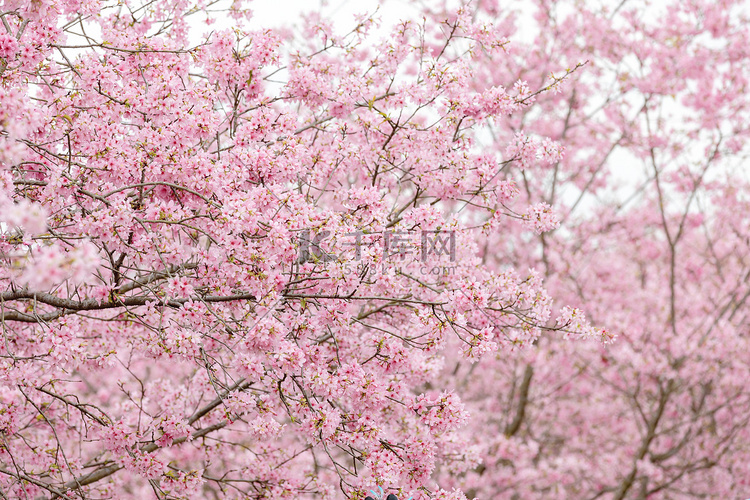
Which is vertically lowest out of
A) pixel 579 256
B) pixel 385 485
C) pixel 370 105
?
pixel 385 485

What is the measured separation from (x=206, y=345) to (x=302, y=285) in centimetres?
86

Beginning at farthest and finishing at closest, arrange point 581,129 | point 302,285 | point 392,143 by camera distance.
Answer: point 581,129 < point 392,143 < point 302,285

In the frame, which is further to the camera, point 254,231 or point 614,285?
point 614,285

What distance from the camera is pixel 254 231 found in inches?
141

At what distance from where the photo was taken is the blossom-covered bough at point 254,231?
12.2 ft

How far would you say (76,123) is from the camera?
12.8 feet

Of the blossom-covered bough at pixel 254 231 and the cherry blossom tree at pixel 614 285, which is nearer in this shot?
the blossom-covered bough at pixel 254 231

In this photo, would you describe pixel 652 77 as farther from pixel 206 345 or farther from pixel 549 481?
pixel 206 345

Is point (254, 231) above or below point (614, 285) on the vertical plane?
below

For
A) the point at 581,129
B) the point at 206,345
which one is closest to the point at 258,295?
the point at 206,345

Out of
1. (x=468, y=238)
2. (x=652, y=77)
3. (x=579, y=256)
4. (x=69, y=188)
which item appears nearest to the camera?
(x=69, y=188)

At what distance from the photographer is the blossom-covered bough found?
3.72 m

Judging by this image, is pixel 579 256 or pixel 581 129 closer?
pixel 579 256

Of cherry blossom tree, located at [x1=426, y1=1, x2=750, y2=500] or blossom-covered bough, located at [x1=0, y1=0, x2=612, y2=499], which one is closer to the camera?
blossom-covered bough, located at [x1=0, y1=0, x2=612, y2=499]
